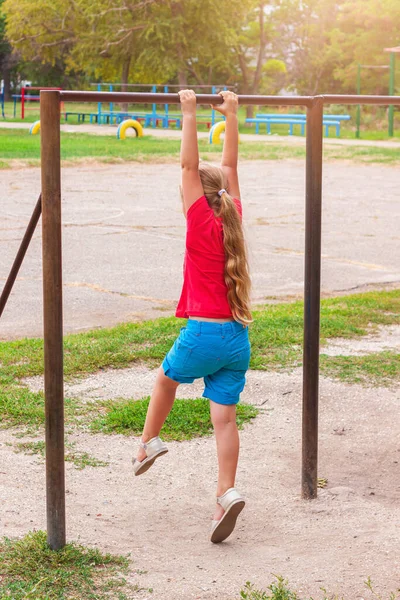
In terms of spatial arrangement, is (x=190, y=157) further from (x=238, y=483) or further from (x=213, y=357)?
(x=238, y=483)

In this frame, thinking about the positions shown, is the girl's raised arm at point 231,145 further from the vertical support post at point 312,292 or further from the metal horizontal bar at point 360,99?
the metal horizontal bar at point 360,99

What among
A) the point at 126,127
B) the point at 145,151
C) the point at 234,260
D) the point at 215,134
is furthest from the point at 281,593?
the point at 126,127

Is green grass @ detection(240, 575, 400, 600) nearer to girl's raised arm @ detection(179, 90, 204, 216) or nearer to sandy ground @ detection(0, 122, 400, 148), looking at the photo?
girl's raised arm @ detection(179, 90, 204, 216)

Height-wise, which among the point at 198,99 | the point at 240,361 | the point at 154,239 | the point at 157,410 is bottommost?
the point at 154,239

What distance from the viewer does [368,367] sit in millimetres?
5316

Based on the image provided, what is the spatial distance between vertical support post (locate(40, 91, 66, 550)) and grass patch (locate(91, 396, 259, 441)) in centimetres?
123

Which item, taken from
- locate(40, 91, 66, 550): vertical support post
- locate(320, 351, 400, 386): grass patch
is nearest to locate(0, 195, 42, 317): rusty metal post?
locate(40, 91, 66, 550): vertical support post

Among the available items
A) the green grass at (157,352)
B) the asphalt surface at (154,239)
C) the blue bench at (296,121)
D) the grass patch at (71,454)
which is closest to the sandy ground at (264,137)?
the blue bench at (296,121)

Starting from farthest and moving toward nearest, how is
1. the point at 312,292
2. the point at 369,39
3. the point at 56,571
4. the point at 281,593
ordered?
the point at 369,39 < the point at 312,292 < the point at 56,571 < the point at 281,593

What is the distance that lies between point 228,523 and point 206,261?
34.6 inches

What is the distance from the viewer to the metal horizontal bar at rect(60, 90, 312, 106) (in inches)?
113

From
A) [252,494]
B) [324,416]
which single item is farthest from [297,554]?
[324,416]

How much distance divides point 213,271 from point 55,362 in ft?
1.99

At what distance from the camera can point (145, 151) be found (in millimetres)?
20531
